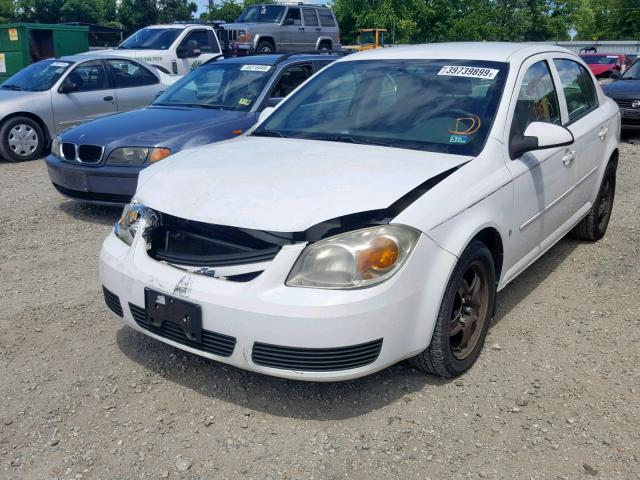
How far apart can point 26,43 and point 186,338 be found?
14531 mm

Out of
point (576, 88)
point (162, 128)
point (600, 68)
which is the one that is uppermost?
point (576, 88)

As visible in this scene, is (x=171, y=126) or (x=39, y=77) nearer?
(x=171, y=126)

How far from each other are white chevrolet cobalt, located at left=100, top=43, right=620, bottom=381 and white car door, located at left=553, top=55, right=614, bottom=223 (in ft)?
1.03

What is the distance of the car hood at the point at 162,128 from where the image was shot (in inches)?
248

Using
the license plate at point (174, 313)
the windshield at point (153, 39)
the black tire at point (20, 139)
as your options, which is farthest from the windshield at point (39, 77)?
the license plate at point (174, 313)

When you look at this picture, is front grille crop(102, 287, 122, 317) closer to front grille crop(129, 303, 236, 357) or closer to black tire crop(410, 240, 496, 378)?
front grille crop(129, 303, 236, 357)

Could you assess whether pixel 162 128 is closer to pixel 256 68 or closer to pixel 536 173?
pixel 256 68

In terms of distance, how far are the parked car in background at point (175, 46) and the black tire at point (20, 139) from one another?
18.3ft

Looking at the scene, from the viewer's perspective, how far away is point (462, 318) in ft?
11.5

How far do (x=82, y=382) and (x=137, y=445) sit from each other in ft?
2.22

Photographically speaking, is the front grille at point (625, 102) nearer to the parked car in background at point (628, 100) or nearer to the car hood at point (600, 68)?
the parked car in background at point (628, 100)

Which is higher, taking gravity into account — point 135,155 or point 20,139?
point 135,155

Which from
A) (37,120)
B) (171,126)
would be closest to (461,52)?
(171,126)

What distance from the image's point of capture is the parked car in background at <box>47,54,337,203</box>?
6250mm
